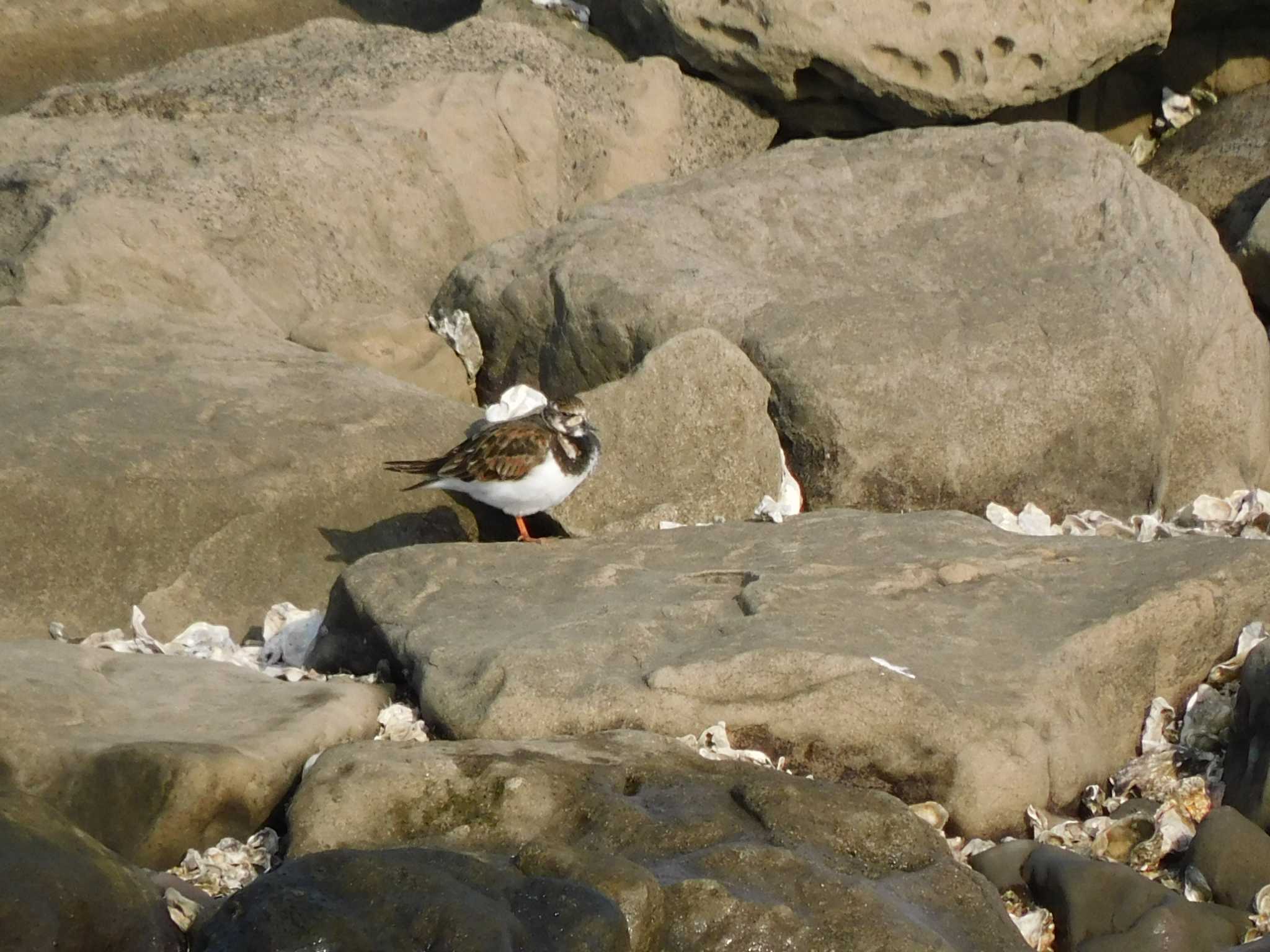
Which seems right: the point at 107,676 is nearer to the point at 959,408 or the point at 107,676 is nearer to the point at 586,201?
the point at 959,408

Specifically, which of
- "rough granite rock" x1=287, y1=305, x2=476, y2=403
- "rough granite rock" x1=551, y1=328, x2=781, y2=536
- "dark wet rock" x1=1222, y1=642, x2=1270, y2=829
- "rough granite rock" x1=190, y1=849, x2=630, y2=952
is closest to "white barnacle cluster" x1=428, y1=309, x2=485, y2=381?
"rough granite rock" x1=287, y1=305, x2=476, y2=403

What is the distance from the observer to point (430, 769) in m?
5.08

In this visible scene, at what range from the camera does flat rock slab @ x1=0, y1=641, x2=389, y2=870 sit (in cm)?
526

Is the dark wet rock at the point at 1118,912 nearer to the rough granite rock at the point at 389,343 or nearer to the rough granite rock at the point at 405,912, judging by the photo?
the rough granite rock at the point at 405,912

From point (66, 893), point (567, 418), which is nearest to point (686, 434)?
point (567, 418)

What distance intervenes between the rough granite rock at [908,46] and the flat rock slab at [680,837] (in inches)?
275

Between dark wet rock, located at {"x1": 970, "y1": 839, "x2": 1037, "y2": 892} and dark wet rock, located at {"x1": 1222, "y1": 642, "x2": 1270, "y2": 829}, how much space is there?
0.81m

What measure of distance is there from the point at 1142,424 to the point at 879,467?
1437 millimetres

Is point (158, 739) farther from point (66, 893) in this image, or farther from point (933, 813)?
point (933, 813)

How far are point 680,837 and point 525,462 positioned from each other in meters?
2.79

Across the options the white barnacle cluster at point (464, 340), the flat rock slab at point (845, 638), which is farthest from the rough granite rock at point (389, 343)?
the flat rock slab at point (845, 638)

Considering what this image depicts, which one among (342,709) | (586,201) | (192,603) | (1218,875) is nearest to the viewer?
(1218,875)

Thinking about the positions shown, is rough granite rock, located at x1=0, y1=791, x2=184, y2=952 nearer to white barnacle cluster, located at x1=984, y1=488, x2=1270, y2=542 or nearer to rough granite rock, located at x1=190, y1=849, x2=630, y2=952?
rough granite rock, located at x1=190, y1=849, x2=630, y2=952

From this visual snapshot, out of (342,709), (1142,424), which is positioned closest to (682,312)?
(1142,424)
